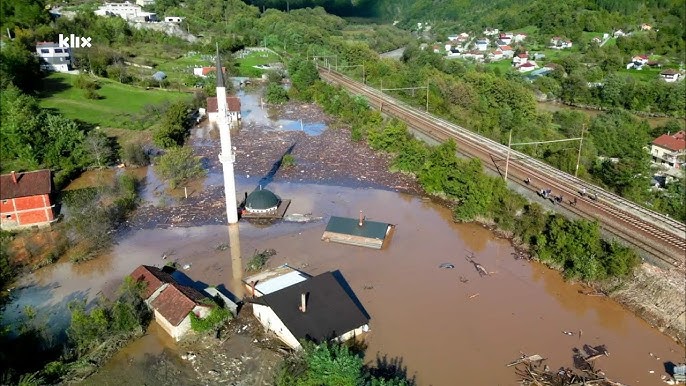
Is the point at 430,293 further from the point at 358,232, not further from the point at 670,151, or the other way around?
the point at 670,151

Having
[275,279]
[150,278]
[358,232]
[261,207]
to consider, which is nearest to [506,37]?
[261,207]

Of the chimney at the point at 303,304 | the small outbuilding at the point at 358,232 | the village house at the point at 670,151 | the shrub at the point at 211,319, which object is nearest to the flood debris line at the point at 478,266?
the small outbuilding at the point at 358,232

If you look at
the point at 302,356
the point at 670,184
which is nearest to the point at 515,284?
the point at 302,356

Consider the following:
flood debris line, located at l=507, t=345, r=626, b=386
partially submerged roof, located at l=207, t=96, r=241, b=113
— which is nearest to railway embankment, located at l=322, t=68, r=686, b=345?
flood debris line, located at l=507, t=345, r=626, b=386

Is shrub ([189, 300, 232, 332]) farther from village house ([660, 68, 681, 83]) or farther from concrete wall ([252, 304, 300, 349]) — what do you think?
village house ([660, 68, 681, 83])

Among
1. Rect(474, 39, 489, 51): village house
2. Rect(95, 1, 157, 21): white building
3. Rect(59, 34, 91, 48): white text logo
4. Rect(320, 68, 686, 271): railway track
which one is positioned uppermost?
Rect(95, 1, 157, 21): white building

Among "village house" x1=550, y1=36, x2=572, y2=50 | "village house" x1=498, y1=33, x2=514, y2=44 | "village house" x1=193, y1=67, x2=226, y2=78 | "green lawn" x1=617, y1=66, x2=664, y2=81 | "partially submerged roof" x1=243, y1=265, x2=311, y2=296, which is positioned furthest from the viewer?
"village house" x1=498, y1=33, x2=514, y2=44

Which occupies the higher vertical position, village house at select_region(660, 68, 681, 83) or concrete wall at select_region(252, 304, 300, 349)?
village house at select_region(660, 68, 681, 83)

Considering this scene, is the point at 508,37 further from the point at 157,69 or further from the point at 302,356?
the point at 302,356
